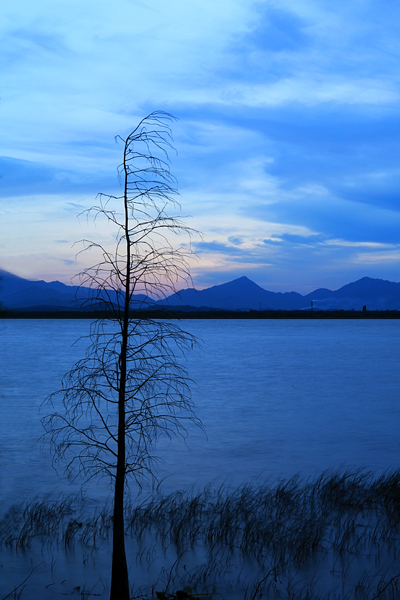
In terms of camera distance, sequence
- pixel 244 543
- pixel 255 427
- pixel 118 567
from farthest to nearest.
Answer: pixel 255 427 → pixel 244 543 → pixel 118 567

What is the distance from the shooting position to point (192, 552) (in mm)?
10977

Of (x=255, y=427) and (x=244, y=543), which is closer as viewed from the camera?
(x=244, y=543)

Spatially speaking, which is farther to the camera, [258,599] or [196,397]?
[196,397]

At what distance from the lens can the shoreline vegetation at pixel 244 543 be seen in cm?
935

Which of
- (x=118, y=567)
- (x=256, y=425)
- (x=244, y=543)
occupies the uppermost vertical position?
(x=118, y=567)

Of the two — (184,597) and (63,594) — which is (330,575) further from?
(63,594)

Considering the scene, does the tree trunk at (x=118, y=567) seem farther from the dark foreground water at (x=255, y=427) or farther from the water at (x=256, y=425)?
the water at (x=256, y=425)

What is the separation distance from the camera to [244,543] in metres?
11.1

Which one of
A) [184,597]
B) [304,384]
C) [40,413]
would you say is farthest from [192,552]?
[304,384]

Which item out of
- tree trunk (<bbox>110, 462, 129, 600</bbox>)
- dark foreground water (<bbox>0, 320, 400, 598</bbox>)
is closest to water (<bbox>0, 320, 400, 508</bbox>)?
dark foreground water (<bbox>0, 320, 400, 598</bbox>)

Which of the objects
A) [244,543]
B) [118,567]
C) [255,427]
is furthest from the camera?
[255,427]

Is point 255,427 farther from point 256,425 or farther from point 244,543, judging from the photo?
point 244,543

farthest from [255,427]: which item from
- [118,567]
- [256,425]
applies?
[118,567]

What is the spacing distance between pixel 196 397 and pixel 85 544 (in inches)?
1197
